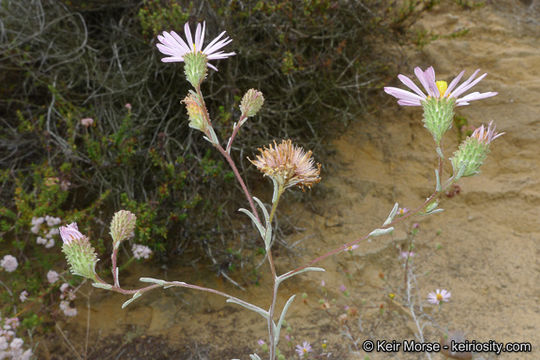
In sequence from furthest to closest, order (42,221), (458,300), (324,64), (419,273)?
1. (324,64)
2. (419,273)
3. (458,300)
4. (42,221)

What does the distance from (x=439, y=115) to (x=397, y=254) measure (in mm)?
1911

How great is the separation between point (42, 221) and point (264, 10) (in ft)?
5.68

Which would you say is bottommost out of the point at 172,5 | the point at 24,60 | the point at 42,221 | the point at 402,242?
the point at 402,242

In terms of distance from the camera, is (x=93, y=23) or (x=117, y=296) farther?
(x=93, y=23)

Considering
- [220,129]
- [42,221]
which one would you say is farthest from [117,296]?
[220,129]

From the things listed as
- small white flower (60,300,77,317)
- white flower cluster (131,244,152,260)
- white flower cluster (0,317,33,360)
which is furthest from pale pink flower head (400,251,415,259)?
white flower cluster (0,317,33,360)

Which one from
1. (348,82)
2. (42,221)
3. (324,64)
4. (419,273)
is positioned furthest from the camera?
(348,82)

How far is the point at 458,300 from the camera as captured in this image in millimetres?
2514

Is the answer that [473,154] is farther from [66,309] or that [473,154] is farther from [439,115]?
[66,309]

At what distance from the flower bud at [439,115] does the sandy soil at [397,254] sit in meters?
1.27

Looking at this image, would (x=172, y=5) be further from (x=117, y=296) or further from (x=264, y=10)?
(x=117, y=296)

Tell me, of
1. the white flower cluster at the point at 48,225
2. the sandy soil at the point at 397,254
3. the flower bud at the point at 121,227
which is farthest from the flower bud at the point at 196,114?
the white flower cluster at the point at 48,225

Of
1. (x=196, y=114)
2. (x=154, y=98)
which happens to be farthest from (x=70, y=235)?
(x=154, y=98)

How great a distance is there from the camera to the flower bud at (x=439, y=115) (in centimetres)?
100
